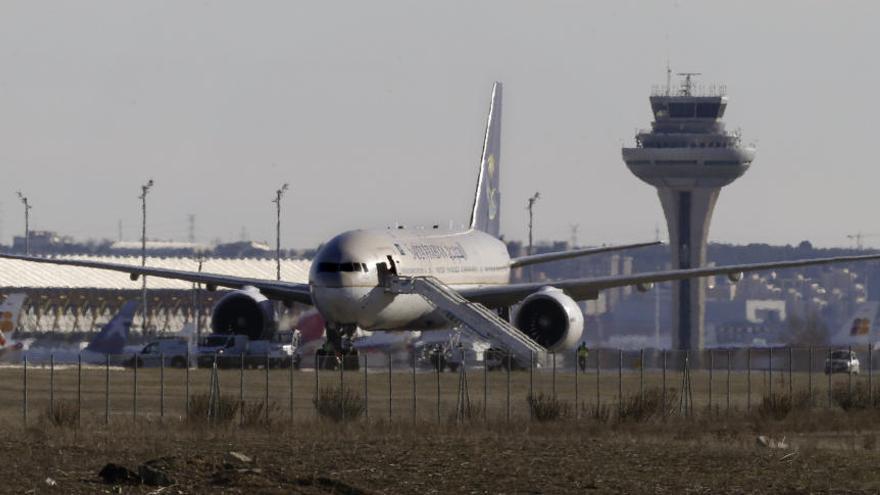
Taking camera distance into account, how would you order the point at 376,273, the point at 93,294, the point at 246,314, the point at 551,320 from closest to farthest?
1. the point at 376,273
2. the point at 551,320
3. the point at 246,314
4. the point at 93,294

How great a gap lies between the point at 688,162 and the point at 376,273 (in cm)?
12556

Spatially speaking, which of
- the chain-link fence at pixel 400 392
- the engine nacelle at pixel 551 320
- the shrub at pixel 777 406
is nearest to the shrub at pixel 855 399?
the chain-link fence at pixel 400 392

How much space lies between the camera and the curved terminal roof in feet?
492

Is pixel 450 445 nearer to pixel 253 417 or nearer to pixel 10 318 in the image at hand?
pixel 253 417

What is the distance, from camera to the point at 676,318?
655ft

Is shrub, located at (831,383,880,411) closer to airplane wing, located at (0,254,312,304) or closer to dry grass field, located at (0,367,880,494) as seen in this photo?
dry grass field, located at (0,367,880,494)

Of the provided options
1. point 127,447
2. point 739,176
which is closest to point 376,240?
point 127,447

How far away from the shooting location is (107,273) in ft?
541

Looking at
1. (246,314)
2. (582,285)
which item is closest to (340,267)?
(246,314)

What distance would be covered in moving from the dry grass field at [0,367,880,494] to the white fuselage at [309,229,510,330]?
9.10 meters

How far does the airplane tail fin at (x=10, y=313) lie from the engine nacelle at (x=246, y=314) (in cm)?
1414

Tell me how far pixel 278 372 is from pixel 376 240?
18.7 ft

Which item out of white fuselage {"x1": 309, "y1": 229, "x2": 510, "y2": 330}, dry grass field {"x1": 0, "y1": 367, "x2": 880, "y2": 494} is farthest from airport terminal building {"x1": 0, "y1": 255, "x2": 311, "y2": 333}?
dry grass field {"x1": 0, "y1": 367, "x2": 880, "y2": 494}

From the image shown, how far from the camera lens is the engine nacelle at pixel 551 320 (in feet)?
221
